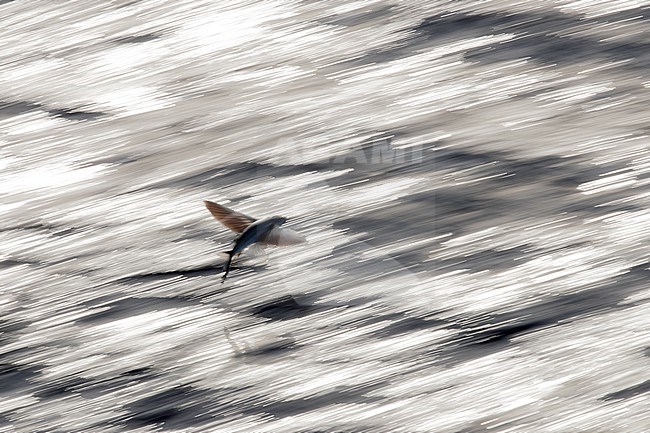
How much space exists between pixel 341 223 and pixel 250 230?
11 centimetres

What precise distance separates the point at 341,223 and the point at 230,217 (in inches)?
5.1

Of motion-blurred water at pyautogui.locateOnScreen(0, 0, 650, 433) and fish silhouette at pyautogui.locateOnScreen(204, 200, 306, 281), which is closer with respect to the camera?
motion-blurred water at pyautogui.locateOnScreen(0, 0, 650, 433)

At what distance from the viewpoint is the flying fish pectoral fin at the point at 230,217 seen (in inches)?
48.1

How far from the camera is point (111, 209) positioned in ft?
4.53

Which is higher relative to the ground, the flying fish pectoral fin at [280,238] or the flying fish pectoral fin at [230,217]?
the flying fish pectoral fin at [230,217]

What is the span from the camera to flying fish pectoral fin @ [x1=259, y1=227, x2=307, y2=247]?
1205mm

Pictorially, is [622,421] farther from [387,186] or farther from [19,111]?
[19,111]

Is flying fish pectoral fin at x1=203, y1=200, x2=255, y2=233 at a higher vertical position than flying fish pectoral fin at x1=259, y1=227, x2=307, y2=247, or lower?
higher

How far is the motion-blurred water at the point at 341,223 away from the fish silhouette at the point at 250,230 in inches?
1.0

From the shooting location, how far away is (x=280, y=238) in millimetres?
1207

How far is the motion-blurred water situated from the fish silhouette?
25mm

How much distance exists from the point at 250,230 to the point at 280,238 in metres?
0.03

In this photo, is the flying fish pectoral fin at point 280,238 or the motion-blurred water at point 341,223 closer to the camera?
the motion-blurred water at point 341,223

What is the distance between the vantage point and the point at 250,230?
3.96ft
